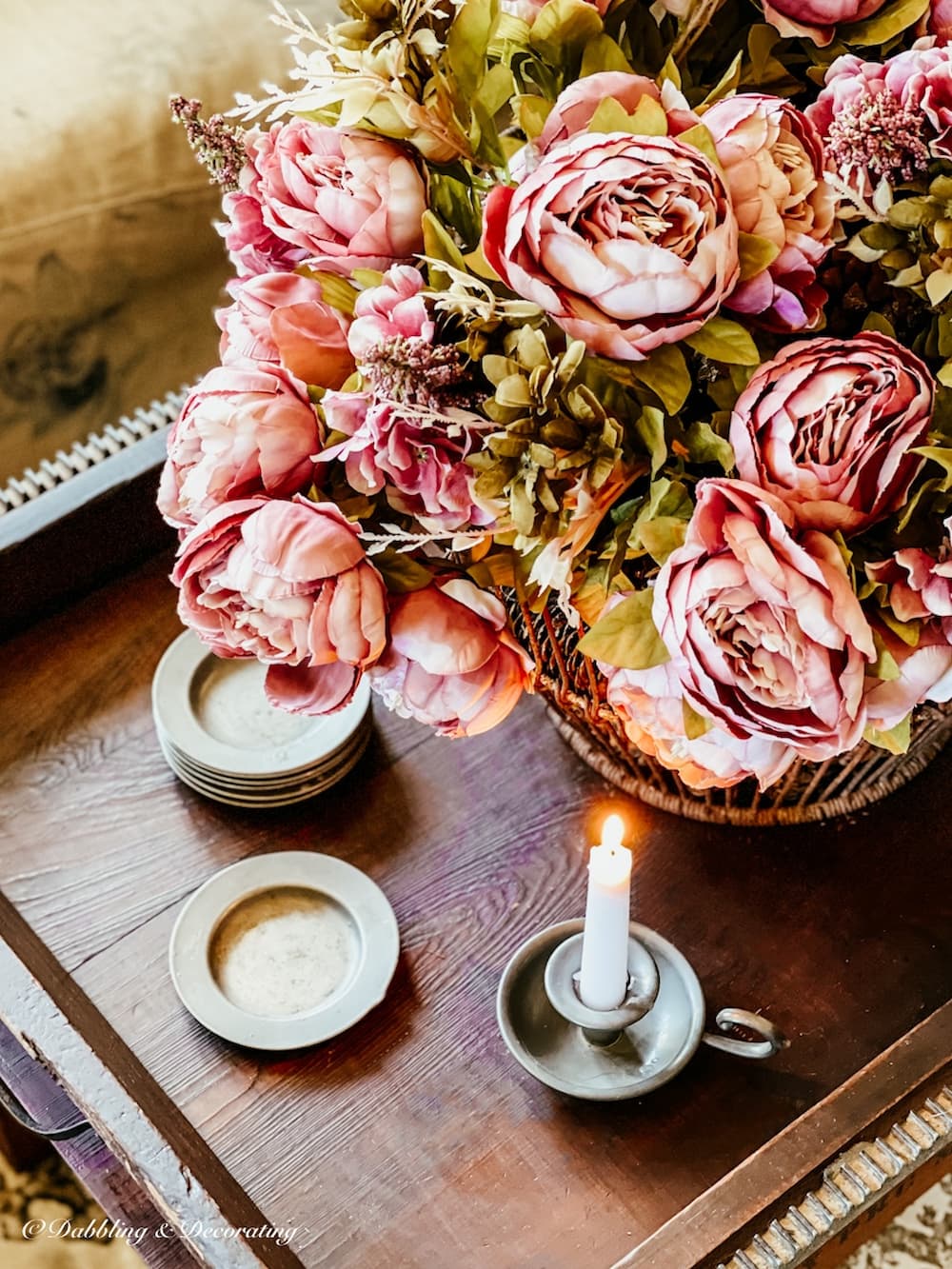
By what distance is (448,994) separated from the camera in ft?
2.39

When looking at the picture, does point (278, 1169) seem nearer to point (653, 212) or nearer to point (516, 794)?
point (516, 794)

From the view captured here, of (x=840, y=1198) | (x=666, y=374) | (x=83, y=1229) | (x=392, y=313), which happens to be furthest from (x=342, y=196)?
(x=83, y=1229)

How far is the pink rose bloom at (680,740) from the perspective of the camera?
21.6 inches

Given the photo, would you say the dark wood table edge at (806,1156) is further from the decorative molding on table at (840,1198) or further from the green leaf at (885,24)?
the green leaf at (885,24)

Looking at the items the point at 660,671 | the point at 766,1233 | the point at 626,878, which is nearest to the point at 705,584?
the point at 660,671

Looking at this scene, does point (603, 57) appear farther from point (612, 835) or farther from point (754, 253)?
point (612, 835)

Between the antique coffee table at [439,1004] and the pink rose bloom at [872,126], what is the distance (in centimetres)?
39

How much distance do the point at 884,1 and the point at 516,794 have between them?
481 mm

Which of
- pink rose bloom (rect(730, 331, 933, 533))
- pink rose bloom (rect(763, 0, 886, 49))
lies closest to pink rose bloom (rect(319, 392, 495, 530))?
pink rose bloom (rect(730, 331, 933, 533))

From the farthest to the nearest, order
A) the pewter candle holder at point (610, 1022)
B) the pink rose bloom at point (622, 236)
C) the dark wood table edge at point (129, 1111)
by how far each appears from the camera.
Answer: the pewter candle holder at point (610, 1022), the dark wood table edge at point (129, 1111), the pink rose bloom at point (622, 236)

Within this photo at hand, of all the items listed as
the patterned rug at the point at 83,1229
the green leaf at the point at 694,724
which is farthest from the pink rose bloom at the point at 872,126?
the patterned rug at the point at 83,1229

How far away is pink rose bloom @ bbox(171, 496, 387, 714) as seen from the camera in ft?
1.72

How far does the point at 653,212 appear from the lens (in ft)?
1.50

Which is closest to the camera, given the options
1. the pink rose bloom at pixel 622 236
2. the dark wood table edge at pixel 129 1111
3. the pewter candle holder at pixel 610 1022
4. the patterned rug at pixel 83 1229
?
the pink rose bloom at pixel 622 236
